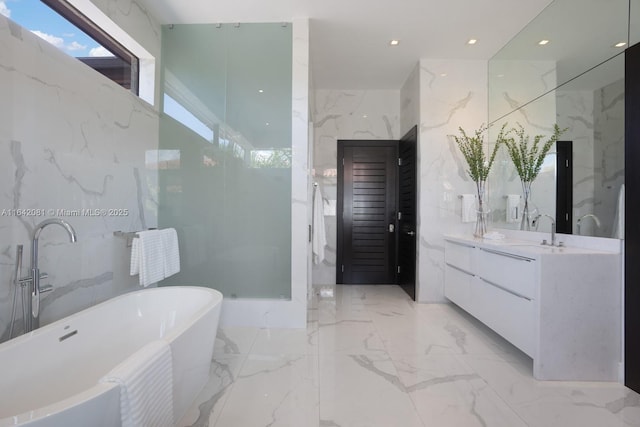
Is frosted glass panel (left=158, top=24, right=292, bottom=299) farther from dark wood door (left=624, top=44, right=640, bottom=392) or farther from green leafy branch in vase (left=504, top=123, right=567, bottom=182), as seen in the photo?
dark wood door (left=624, top=44, right=640, bottom=392)

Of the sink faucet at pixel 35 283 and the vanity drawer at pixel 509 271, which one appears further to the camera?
the vanity drawer at pixel 509 271

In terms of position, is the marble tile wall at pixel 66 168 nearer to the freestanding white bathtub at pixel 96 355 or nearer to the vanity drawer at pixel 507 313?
the freestanding white bathtub at pixel 96 355

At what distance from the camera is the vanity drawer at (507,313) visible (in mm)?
1944

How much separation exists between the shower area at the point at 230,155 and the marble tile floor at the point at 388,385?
62cm

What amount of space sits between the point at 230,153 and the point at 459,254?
8.33 feet

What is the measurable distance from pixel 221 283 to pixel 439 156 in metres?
2.80

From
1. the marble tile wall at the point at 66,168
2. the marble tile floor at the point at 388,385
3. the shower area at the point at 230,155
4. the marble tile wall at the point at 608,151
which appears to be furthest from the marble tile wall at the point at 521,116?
the marble tile wall at the point at 66,168

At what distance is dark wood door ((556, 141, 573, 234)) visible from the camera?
2.23 meters

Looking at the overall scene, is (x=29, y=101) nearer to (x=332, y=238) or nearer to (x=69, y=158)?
(x=69, y=158)

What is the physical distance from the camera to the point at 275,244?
278cm

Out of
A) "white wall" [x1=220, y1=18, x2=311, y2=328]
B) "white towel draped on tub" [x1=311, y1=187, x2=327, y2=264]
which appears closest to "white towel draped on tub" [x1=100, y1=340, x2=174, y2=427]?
"white wall" [x1=220, y1=18, x2=311, y2=328]

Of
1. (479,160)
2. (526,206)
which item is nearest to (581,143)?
(526,206)

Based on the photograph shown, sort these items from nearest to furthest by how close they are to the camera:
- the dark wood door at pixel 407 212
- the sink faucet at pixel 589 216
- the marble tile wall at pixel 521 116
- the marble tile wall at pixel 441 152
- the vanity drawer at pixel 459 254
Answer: the sink faucet at pixel 589 216 → the marble tile wall at pixel 521 116 → the vanity drawer at pixel 459 254 → the marble tile wall at pixel 441 152 → the dark wood door at pixel 407 212

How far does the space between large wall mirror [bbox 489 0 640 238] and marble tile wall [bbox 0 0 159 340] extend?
351 centimetres
